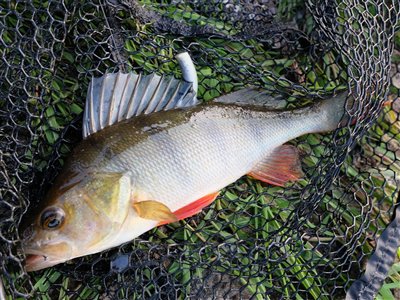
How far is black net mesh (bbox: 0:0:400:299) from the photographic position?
260 centimetres

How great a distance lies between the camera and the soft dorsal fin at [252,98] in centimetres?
283

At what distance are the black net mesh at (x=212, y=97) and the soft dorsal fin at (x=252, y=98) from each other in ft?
0.20

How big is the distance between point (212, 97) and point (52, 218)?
4.35 ft

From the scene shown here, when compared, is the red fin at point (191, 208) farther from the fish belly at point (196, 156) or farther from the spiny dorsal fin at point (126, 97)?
the spiny dorsal fin at point (126, 97)

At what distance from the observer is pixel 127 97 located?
2.58m

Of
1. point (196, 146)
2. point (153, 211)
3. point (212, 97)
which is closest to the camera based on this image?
point (153, 211)

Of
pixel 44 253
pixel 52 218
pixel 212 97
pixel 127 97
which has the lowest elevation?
pixel 44 253

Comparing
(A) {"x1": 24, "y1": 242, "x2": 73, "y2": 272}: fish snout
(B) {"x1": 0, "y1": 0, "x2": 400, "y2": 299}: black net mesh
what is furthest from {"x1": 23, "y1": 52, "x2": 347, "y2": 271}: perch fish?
(B) {"x1": 0, "y1": 0, "x2": 400, "y2": 299}: black net mesh

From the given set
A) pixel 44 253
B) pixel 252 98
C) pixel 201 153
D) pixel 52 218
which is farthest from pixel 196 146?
pixel 44 253

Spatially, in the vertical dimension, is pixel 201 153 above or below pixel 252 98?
below

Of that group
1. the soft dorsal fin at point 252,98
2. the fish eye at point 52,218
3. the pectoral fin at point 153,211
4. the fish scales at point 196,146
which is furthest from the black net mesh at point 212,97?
the pectoral fin at point 153,211

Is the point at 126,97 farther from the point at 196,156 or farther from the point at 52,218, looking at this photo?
the point at 52,218

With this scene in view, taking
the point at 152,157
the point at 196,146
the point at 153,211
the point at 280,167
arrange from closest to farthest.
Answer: the point at 153,211, the point at 152,157, the point at 196,146, the point at 280,167

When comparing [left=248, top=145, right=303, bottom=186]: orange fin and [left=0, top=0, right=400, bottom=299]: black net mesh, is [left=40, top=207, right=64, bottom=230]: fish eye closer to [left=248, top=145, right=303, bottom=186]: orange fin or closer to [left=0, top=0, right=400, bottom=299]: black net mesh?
[left=0, top=0, right=400, bottom=299]: black net mesh
